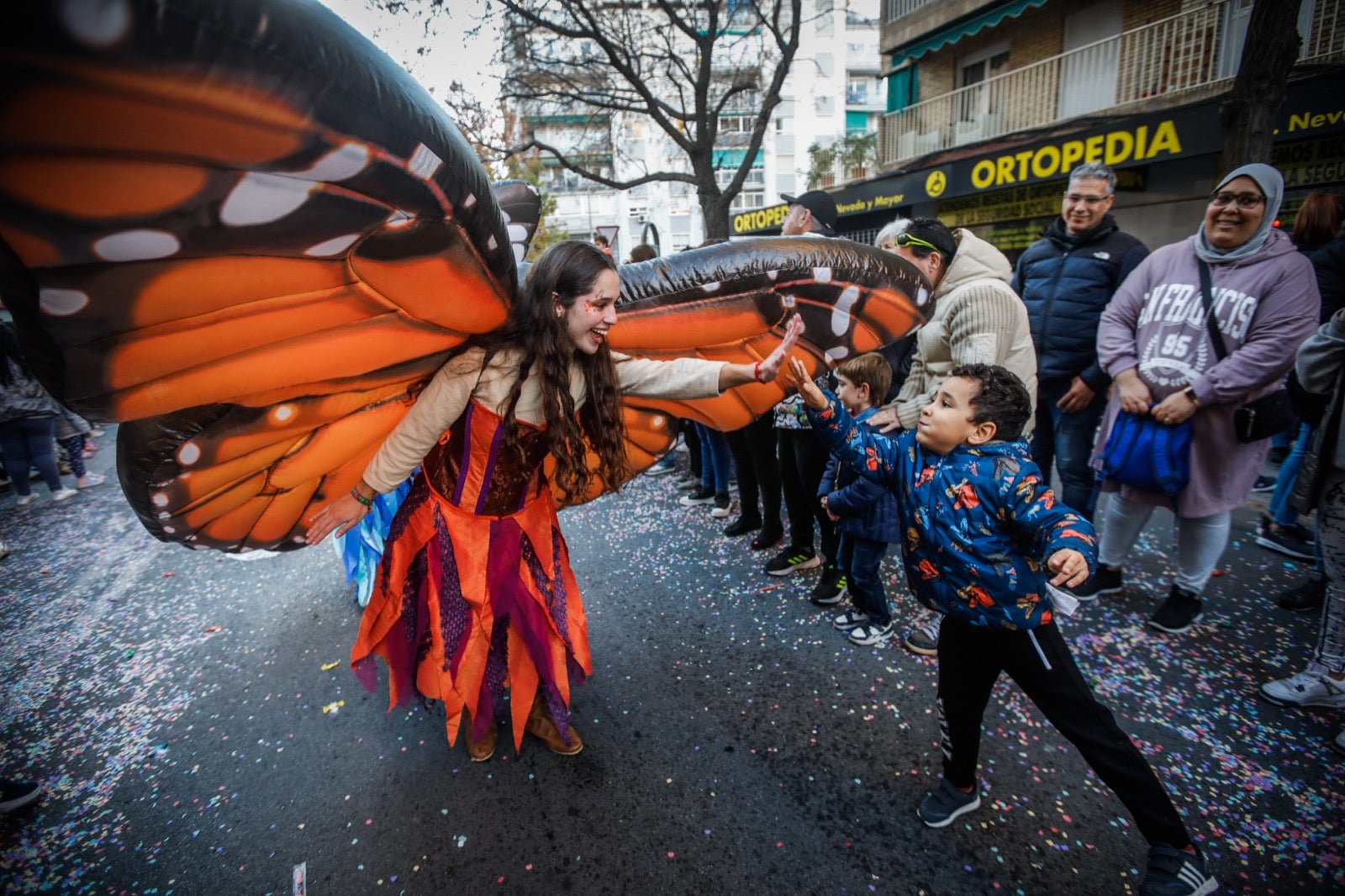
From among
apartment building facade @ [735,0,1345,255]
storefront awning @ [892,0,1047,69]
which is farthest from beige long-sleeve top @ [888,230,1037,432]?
storefront awning @ [892,0,1047,69]

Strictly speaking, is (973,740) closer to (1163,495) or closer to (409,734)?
(1163,495)

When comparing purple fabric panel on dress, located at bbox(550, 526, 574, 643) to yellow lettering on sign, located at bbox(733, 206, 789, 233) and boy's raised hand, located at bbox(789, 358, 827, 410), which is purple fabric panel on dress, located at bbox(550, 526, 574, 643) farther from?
yellow lettering on sign, located at bbox(733, 206, 789, 233)

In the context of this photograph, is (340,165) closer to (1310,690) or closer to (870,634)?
(870,634)

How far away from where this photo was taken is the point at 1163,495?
263 cm

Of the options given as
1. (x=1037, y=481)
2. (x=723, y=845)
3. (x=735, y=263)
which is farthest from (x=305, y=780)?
(x=1037, y=481)

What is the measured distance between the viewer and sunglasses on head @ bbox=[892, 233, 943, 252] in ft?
7.92

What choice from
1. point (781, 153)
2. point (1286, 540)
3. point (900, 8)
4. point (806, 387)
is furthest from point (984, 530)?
point (781, 153)

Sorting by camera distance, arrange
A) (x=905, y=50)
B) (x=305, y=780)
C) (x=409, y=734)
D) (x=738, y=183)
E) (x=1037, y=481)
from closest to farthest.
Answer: (x=1037, y=481) < (x=305, y=780) < (x=409, y=734) < (x=738, y=183) < (x=905, y=50)

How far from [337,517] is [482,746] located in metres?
1.07

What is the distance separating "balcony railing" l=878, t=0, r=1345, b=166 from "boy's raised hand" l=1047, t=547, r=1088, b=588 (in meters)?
11.2

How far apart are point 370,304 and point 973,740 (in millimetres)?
2028

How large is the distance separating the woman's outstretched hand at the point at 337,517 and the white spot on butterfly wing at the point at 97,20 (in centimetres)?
134

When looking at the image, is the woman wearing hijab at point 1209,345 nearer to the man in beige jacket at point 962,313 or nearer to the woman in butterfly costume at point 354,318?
the man in beige jacket at point 962,313

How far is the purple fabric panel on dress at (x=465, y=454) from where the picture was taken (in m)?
1.80
